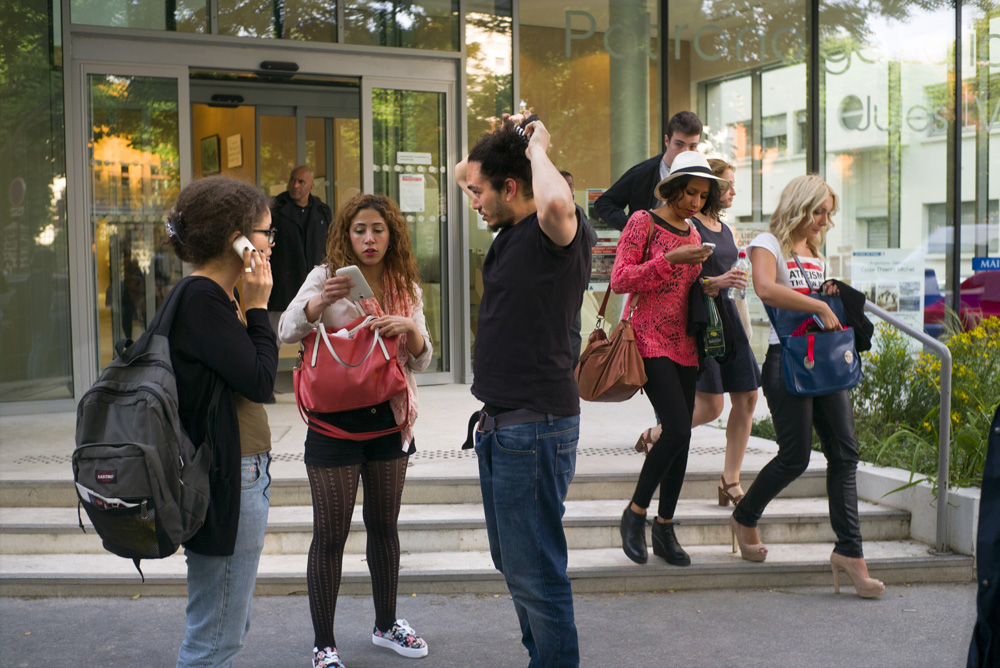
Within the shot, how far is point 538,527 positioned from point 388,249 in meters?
1.49

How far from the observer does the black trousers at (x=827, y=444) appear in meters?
4.59

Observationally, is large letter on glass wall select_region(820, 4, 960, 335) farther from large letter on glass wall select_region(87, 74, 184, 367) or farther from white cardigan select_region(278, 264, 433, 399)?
white cardigan select_region(278, 264, 433, 399)

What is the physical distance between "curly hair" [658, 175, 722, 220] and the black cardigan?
2.54m

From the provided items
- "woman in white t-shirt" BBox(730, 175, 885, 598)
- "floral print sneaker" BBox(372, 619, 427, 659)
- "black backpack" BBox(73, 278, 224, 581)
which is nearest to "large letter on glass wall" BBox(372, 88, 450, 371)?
"woman in white t-shirt" BBox(730, 175, 885, 598)

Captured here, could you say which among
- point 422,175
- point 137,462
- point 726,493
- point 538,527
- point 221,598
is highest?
point 422,175

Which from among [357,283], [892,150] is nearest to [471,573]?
[357,283]

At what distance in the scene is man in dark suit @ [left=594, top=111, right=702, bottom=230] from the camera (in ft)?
18.2

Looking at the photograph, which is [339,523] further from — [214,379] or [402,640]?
[214,379]

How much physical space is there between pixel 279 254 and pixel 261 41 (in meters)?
1.99

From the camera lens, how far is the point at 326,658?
377 centimetres

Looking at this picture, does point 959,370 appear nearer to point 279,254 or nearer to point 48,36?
point 279,254

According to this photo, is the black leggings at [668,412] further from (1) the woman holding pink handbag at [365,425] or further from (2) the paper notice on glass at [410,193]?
(2) the paper notice on glass at [410,193]

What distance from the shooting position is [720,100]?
10734 mm

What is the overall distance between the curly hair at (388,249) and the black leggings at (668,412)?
48.6 inches
